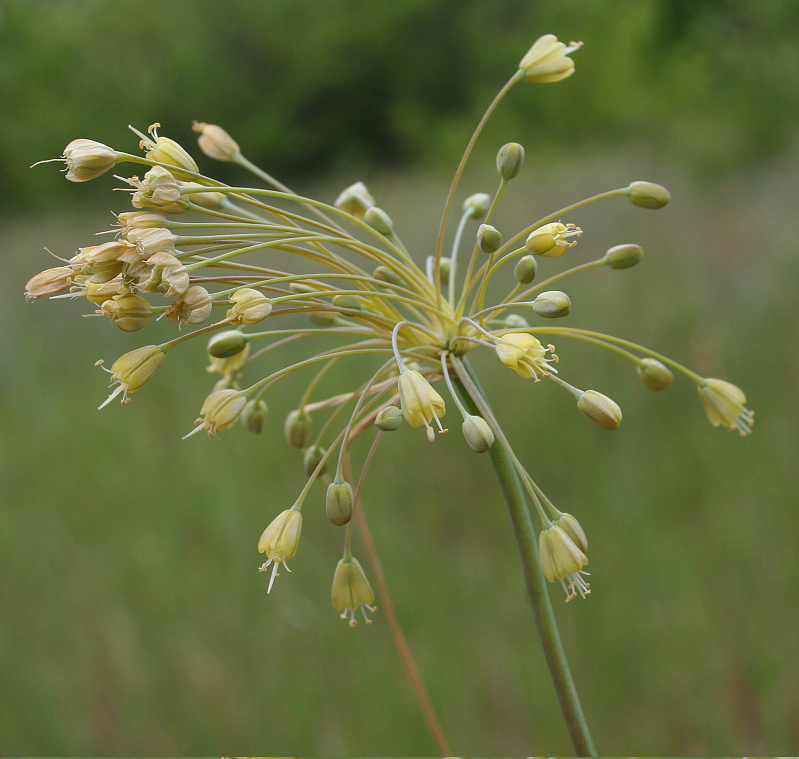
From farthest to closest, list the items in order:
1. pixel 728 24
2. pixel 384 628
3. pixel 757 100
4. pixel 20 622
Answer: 1. pixel 728 24
2. pixel 757 100
3. pixel 20 622
4. pixel 384 628

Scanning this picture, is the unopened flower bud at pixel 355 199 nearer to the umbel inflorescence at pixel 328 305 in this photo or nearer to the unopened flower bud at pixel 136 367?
the umbel inflorescence at pixel 328 305

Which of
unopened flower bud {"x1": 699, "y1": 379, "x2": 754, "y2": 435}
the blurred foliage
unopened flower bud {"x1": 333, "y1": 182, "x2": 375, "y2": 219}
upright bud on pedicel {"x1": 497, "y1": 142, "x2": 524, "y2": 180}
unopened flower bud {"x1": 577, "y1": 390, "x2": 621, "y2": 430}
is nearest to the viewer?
unopened flower bud {"x1": 577, "y1": 390, "x2": 621, "y2": 430}

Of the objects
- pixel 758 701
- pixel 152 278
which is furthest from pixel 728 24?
pixel 152 278

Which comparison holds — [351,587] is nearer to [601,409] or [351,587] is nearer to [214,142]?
[601,409]

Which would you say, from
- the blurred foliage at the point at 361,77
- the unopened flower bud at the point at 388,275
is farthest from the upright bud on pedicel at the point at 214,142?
the blurred foliage at the point at 361,77

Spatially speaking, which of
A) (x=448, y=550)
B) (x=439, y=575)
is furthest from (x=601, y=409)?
(x=448, y=550)

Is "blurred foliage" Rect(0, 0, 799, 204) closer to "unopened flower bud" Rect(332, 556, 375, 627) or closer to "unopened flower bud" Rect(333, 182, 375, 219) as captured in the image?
"unopened flower bud" Rect(333, 182, 375, 219)

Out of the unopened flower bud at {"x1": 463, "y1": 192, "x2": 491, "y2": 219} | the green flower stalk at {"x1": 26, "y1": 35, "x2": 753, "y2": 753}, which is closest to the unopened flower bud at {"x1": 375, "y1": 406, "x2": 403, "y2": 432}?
the green flower stalk at {"x1": 26, "y1": 35, "x2": 753, "y2": 753}

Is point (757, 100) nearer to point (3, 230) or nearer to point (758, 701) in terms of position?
point (758, 701)
